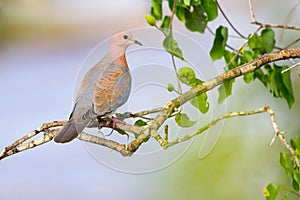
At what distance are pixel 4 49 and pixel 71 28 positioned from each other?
0.66ft

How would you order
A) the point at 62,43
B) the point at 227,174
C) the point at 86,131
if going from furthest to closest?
the point at 62,43, the point at 227,174, the point at 86,131

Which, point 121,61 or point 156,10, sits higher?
point 156,10

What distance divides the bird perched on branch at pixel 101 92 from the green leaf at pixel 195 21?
27cm

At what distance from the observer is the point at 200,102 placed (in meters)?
0.59

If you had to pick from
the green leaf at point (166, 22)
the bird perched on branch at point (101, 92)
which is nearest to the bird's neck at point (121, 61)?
the bird perched on branch at point (101, 92)

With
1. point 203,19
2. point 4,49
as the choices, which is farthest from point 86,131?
point 4,49

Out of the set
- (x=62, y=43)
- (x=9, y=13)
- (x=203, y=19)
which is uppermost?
(x=9, y=13)

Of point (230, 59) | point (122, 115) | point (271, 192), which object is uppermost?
point (230, 59)

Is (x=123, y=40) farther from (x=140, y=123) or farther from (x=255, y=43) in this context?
(x=255, y=43)

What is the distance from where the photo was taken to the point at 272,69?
784 millimetres

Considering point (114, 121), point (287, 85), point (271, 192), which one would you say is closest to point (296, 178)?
point (271, 192)

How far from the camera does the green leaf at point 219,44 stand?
774 millimetres

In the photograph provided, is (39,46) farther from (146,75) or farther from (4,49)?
(146,75)

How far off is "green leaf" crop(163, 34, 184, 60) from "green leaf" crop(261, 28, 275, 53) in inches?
9.2
